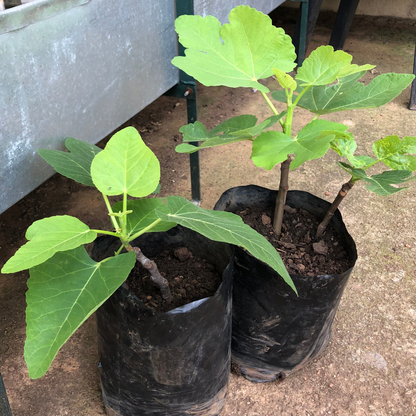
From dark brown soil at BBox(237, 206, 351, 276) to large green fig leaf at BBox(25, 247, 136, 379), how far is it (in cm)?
58

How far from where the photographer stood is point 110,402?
1231 millimetres

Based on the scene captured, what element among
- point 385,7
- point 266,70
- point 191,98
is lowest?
point 385,7

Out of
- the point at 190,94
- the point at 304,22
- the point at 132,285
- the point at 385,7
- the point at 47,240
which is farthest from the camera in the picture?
the point at 385,7

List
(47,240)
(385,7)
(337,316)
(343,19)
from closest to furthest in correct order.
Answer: (47,240)
(337,316)
(343,19)
(385,7)

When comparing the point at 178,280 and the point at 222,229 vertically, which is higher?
the point at 222,229

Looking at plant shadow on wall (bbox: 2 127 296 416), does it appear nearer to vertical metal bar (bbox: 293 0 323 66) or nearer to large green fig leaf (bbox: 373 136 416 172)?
large green fig leaf (bbox: 373 136 416 172)

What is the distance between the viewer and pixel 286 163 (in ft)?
3.63

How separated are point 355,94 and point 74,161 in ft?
2.32

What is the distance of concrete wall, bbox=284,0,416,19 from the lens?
4.60m

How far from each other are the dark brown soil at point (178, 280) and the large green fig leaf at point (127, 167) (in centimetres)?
Answer: 39

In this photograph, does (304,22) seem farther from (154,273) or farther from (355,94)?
(154,273)

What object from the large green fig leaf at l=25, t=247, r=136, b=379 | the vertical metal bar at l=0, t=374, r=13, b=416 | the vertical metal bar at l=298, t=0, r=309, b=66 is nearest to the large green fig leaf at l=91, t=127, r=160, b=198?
the large green fig leaf at l=25, t=247, r=136, b=379

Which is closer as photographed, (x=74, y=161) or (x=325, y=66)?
(x=325, y=66)

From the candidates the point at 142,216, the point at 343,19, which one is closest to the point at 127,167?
the point at 142,216
